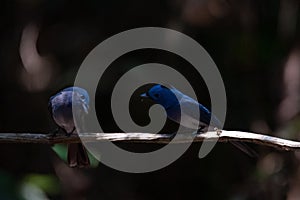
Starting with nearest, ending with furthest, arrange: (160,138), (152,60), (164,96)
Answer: (160,138)
(164,96)
(152,60)

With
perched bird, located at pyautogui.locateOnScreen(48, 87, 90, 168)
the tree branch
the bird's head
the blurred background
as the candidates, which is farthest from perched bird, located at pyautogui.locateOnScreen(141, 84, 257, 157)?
the blurred background

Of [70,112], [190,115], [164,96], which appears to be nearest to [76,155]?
[70,112]

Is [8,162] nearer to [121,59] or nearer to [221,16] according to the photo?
[121,59]

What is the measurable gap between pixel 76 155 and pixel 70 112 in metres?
0.35

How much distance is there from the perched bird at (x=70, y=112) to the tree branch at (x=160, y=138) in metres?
0.18

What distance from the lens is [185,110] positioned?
12.8 ft

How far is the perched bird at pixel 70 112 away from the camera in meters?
3.90

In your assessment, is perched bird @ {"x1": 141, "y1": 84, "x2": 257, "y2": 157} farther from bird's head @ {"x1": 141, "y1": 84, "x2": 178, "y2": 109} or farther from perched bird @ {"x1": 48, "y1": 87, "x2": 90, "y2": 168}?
perched bird @ {"x1": 48, "y1": 87, "x2": 90, "y2": 168}

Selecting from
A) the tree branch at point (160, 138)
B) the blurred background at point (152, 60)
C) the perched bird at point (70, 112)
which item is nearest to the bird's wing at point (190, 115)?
the tree branch at point (160, 138)

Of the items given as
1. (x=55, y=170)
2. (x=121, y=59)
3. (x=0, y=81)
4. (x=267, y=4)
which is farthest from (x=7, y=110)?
(x=267, y=4)

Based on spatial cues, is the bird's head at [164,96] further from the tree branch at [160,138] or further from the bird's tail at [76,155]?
the bird's tail at [76,155]

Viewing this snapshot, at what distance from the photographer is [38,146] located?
7.27 metres

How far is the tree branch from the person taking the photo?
3.52m

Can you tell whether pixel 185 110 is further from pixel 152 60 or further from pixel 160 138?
pixel 152 60
